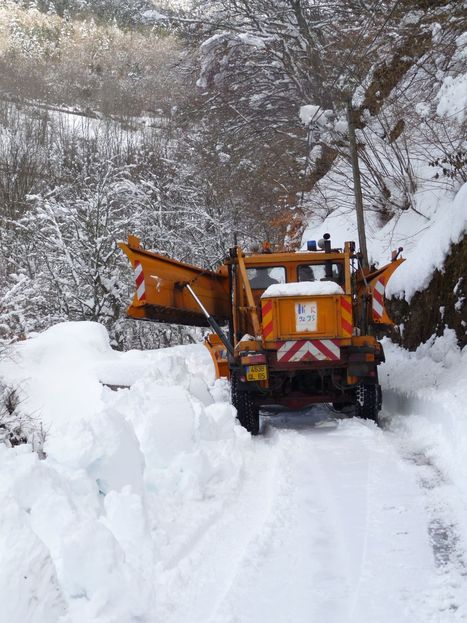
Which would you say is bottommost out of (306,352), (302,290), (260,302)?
(306,352)

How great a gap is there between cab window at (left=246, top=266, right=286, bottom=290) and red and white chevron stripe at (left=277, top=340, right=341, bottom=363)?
5.73ft

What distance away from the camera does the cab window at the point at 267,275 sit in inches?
407

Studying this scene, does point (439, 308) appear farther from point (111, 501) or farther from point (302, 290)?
point (111, 501)

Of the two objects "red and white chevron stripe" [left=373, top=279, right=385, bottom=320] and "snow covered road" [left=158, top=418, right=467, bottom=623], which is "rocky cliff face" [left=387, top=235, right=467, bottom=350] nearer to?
"red and white chevron stripe" [left=373, top=279, right=385, bottom=320]

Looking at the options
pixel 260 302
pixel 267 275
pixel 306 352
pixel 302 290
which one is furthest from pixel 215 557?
pixel 267 275

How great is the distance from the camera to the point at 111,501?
4.25 metres

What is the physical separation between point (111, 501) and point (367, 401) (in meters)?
5.40

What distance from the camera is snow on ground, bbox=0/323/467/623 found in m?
3.33

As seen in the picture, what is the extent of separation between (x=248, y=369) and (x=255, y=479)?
267cm

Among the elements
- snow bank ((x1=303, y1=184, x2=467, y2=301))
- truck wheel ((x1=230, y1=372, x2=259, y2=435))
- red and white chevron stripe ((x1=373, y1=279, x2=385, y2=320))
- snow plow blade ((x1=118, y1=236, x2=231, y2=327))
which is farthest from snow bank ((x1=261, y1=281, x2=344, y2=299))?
snow bank ((x1=303, y1=184, x2=467, y2=301))

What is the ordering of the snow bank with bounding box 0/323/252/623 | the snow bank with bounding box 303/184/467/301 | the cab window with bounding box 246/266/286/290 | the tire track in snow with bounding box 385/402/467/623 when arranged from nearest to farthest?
1. the snow bank with bounding box 0/323/252/623
2. the tire track in snow with bounding box 385/402/467/623
3. the cab window with bounding box 246/266/286/290
4. the snow bank with bounding box 303/184/467/301

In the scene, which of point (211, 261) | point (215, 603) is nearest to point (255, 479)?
point (215, 603)

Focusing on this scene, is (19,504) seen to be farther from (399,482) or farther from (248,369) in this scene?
(248,369)

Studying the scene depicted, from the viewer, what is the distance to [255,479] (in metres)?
6.13
